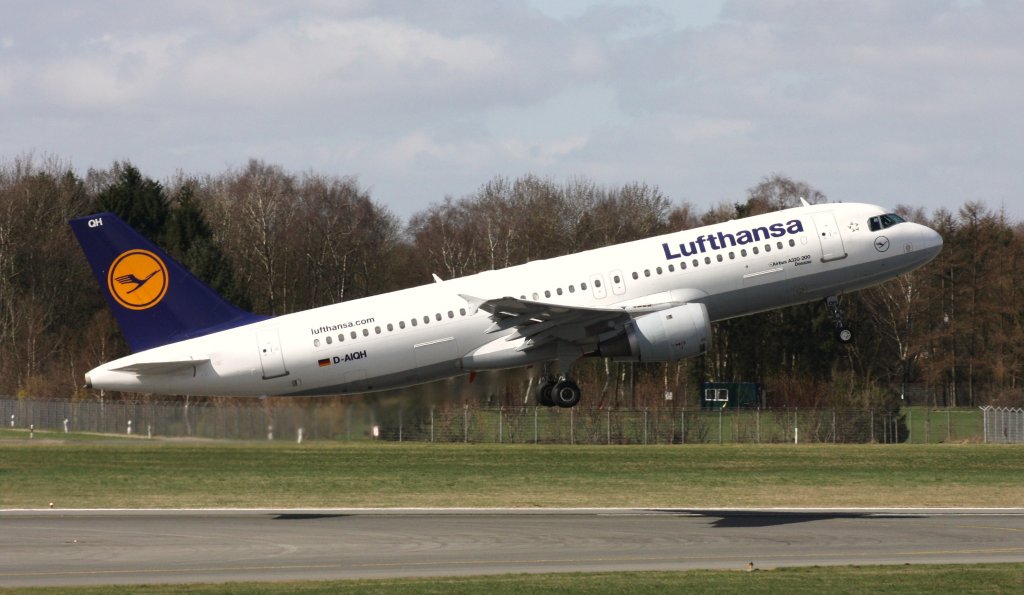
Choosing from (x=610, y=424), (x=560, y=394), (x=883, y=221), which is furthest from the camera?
(x=610, y=424)

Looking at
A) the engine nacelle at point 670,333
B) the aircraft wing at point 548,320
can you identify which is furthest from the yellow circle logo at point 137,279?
the engine nacelle at point 670,333

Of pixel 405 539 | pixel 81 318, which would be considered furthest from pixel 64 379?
pixel 405 539

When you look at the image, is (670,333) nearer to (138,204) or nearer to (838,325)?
(838,325)

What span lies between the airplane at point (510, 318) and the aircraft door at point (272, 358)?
3cm

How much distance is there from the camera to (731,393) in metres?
109

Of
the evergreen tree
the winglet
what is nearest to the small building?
the evergreen tree

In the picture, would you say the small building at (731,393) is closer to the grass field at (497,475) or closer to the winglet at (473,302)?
the grass field at (497,475)

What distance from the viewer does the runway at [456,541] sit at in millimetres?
34688

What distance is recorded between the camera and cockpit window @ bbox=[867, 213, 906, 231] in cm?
4809

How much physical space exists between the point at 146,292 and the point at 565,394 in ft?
45.9

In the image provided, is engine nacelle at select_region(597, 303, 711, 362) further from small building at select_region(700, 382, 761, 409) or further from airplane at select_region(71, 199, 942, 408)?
small building at select_region(700, 382, 761, 409)

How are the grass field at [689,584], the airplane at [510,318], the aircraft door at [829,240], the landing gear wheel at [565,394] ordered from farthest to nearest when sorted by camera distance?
the aircraft door at [829,240]
the landing gear wheel at [565,394]
the airplane at [510,318]
the grass field at [689,584]

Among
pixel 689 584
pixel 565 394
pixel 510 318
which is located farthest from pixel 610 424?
pixel 689 584

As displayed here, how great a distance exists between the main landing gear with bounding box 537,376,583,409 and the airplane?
4 centimetres
